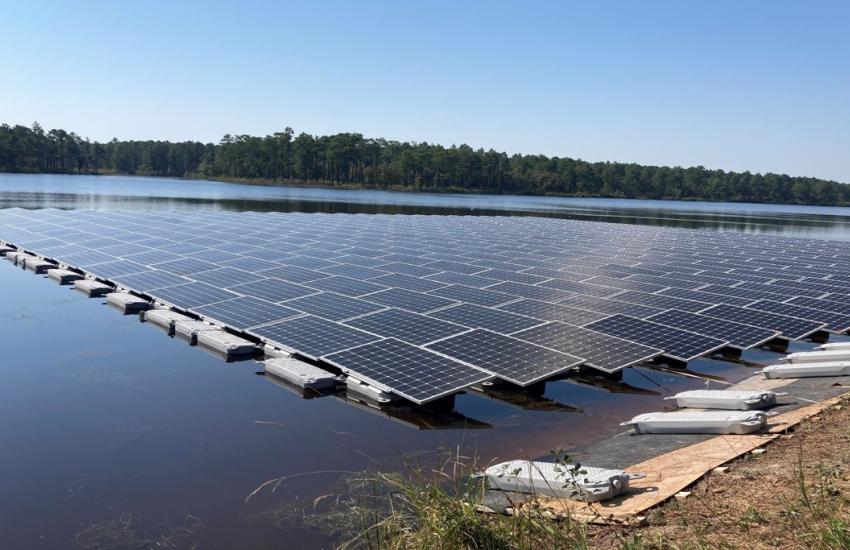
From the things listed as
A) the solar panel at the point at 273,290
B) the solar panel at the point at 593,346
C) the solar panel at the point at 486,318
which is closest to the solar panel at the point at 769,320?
the solar panel at the point at 593,346

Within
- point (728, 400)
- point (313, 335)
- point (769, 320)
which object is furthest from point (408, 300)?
point (769, 320)

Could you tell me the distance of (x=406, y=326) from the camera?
686 inches

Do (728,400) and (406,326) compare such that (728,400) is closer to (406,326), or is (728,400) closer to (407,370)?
(407,370)

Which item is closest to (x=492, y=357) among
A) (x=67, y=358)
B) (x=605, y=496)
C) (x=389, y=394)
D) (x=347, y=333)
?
(x=389, y=394)

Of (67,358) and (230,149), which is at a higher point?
(230,149)

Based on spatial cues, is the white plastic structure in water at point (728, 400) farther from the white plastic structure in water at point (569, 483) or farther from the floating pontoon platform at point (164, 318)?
the floating pontoon platform at point (164, 318)

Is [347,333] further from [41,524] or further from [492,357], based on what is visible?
[41,524]

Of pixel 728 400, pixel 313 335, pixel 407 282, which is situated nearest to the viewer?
pixel 728 400

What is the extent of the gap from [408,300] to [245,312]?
5.20 metres

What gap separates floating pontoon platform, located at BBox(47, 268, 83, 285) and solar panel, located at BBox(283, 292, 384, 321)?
39.7 feet

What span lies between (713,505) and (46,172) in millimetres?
207693

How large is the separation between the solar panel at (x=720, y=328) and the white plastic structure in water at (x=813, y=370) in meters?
2.75

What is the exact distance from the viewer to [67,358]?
1652 cm

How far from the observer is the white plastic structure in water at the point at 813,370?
1515 centimetres
